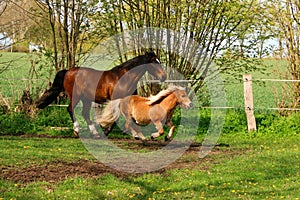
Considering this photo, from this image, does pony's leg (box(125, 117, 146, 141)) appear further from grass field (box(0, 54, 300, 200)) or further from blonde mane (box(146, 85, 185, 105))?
blonde mane (box(146, 85, 185, 105))

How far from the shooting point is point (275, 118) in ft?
47.5

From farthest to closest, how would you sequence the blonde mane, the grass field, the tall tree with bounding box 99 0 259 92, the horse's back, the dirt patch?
the tall tree with bounding box 99 0 259 92 < the horse's back < the blonde mane < the dirt patch < the grass field

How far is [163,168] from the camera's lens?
888 cm

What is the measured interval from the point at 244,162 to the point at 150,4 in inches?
293

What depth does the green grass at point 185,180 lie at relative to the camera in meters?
6.94

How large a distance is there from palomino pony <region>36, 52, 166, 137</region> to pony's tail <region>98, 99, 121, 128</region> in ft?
1.78

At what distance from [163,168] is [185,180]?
3.53 ft

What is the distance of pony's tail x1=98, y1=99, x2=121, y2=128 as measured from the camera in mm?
11734

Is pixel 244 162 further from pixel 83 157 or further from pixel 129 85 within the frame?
pixel 129 85

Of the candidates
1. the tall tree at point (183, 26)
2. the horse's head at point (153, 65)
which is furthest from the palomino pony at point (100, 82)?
the tall tree at point (183, 26)

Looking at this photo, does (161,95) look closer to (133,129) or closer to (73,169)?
(133,129)

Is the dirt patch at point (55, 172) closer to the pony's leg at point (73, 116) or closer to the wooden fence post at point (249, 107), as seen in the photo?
the pony's leg at point (73, 116)

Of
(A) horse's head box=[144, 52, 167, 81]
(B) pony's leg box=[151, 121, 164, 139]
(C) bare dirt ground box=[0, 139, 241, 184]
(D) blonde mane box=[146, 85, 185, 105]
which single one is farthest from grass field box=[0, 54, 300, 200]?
(A) horse's head box=[144, 52, 167, 81]

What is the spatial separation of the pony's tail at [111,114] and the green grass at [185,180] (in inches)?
37.5
